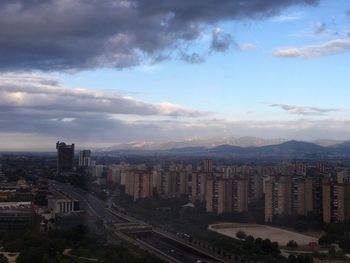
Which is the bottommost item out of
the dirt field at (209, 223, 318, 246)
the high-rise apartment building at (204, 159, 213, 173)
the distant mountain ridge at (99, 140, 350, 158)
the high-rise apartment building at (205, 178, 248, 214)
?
the dirt field at (209, 223, 318, 246)

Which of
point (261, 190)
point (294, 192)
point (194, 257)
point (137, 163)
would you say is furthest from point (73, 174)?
point (194, 257)

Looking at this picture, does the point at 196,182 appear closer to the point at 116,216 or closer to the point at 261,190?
the point at 261,190

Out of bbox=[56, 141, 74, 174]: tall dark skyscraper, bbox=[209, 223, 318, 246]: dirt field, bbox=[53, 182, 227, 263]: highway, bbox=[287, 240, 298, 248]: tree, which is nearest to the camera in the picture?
bbox=[53, 182, 227, 263]: highway

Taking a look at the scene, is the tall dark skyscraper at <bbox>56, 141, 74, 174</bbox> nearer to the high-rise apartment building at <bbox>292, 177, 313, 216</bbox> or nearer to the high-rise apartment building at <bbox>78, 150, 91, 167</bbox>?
the high-rise apartment building at <bbox>78, 150, 91, 167</bbox>

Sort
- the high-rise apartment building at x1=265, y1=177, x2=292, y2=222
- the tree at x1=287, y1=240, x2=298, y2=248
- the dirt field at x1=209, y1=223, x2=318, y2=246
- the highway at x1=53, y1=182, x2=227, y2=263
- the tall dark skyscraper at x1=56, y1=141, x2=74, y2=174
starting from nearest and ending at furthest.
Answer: the highway at x1=53, y1=182, x2=227, y2=263 < the tree at x1=287, y1=240, x2=298, y2=248 < the dirt field at x1=209, y1=223, x2=318, y2=246 < the high-rise apartment building at x1=265, y1=177, x2=292, y2=222 < the tall dark skyscraper at x1=56, y1=141, x2=74, y2=174

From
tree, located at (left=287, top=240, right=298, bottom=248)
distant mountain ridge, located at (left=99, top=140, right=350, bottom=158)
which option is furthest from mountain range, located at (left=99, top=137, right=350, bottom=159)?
tree, located at (left=287, top=240, right=298, bottom=248)

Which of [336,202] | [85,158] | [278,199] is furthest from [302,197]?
[85,158]

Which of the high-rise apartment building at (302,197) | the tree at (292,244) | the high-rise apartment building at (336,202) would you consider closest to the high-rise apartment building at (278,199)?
the high-rise apartment building at (302,197)
